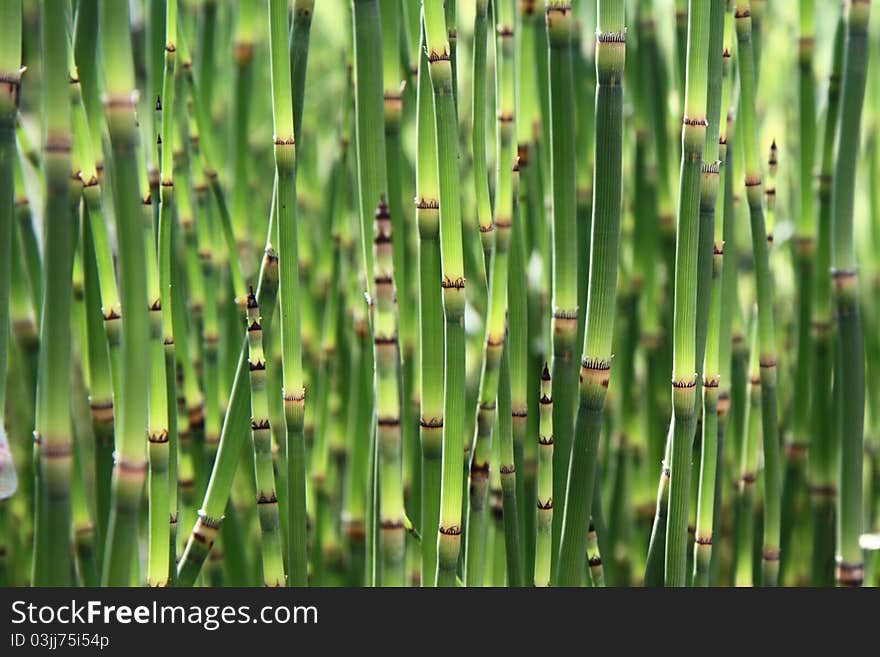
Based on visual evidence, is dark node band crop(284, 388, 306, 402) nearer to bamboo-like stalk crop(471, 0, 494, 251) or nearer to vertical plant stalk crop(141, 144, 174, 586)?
vertical plant stalk crop(141, 144, 174, 586)

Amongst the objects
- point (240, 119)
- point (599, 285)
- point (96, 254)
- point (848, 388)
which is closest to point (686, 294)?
point (599, 285)

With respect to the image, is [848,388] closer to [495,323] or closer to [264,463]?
[495,323]

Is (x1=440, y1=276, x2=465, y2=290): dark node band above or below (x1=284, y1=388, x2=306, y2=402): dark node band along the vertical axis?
above

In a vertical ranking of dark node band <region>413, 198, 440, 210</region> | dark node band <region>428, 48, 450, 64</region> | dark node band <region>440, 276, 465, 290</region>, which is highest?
dark node band <region>428, 48, 450, 64</region>

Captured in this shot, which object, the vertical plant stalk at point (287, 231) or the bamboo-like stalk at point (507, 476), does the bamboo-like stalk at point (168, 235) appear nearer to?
the vertical plant stalk at point (287, 231)

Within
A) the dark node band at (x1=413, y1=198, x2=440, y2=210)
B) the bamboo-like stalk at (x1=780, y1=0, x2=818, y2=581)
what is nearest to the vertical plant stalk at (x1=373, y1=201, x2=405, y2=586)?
the dark node band at (x1=413, y1=198, x2=440, y2=210)
